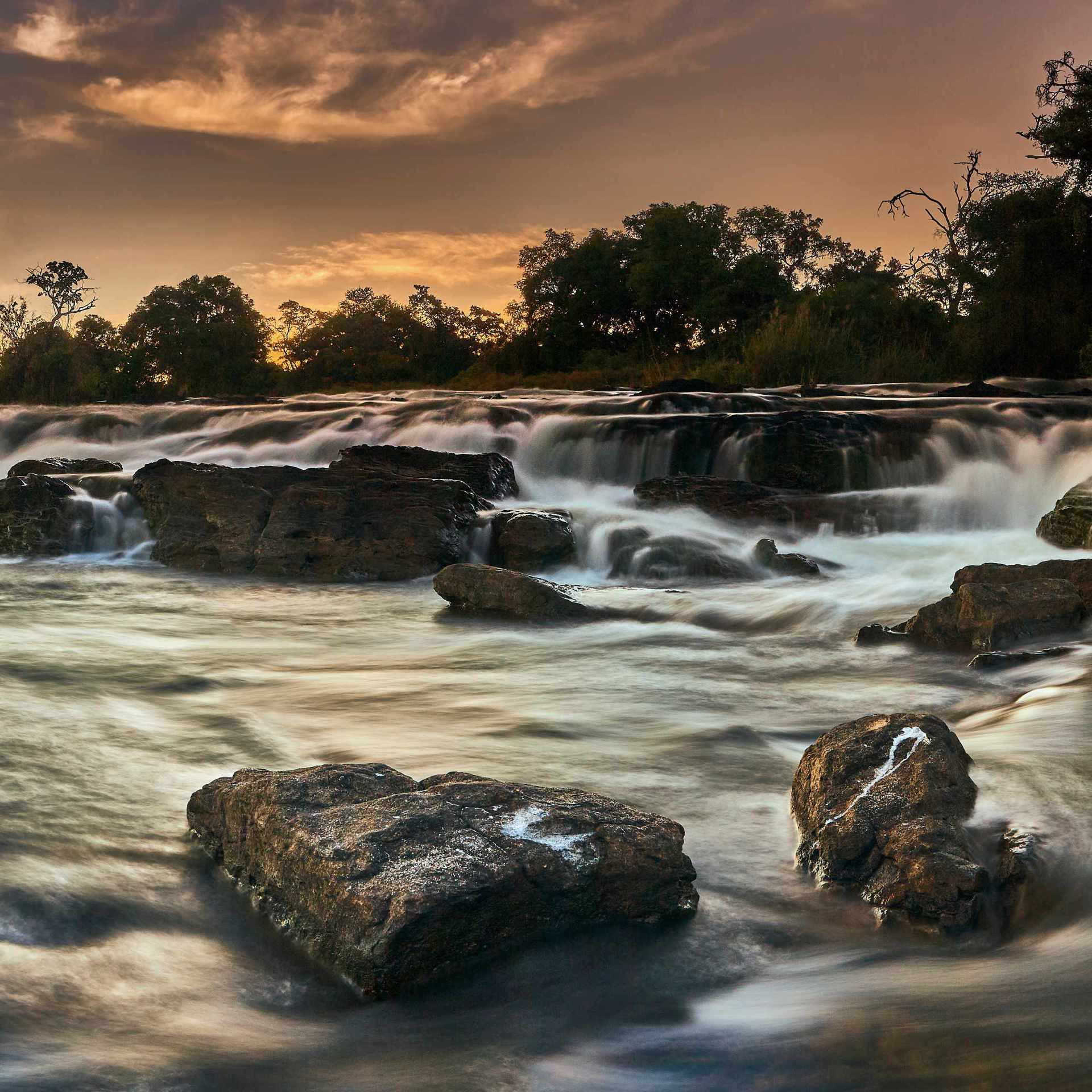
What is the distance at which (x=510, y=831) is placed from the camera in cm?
316

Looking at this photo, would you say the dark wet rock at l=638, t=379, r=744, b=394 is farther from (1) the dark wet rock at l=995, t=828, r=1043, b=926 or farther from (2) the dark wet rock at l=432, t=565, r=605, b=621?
(1) the dark wet rock at l=995, t=828, r=1043, b=926

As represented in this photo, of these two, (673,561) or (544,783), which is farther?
(673,561)

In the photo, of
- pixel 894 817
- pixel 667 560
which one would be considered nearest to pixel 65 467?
pixel 667 560

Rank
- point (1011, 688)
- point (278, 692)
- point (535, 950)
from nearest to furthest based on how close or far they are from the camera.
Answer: point (535, 950) → point (1011, 688) → point (278, 692)

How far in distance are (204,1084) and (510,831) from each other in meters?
1.06

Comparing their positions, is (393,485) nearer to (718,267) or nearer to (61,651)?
(61,651)

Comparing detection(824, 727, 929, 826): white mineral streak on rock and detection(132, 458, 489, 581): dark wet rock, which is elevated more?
detection(132, 458, 489, 581): dark wet rock

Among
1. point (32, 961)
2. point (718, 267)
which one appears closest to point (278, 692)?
point (32, 961)

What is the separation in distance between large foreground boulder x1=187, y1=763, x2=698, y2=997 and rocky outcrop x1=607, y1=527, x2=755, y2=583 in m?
7.20

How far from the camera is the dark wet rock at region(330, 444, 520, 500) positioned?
13180 millimetres

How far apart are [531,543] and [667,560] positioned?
1.36 meters

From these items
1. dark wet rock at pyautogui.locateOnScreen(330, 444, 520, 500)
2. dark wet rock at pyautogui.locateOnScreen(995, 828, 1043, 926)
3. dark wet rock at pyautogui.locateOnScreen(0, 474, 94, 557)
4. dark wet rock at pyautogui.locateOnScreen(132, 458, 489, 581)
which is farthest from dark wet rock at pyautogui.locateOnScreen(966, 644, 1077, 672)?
dark wet rock at pyautogui.locateOnScreen(0, 474, 94, 557)

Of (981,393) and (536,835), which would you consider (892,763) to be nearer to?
(536,835)

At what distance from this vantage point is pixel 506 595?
28.5ft
